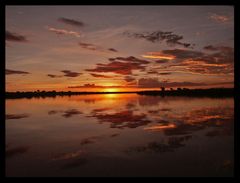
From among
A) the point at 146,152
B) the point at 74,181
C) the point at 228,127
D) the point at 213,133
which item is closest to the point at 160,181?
the point at 74,181

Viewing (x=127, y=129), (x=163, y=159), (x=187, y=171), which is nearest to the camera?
(x=187, y=171)

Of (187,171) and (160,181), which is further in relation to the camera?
(187,171)

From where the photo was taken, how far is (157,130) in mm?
14734

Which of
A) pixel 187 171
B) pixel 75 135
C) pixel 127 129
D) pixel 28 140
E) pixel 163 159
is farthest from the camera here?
pixel 127 129

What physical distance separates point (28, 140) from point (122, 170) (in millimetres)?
7024

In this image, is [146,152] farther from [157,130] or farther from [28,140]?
[28,140]

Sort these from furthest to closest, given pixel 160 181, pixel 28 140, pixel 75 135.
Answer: pixel 75 135, pixel 28 140, pixel 160 181

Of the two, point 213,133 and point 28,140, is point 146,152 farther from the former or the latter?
point 28,140

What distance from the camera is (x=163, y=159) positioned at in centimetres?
927
